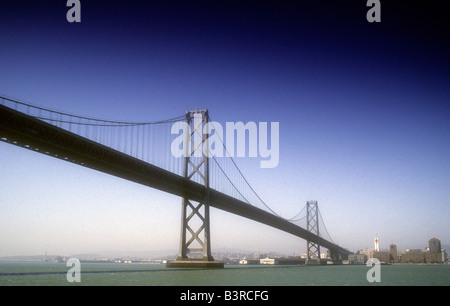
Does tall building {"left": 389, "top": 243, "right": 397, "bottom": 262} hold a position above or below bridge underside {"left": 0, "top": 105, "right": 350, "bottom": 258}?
below

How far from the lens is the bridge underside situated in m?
23.6

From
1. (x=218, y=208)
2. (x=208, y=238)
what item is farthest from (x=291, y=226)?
(x=208, y=238)

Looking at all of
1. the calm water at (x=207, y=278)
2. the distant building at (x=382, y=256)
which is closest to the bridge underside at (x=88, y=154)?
the calm water at (x=207, y=278)

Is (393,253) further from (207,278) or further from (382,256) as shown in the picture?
(207,278)

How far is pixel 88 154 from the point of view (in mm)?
28469

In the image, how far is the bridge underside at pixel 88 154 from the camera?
23.6m

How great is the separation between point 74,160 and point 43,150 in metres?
2.70

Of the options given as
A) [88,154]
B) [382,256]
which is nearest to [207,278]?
[88,154]

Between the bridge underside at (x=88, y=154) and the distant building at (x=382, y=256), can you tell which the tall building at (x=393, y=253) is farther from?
the bridge underside at (x=88, y=154)

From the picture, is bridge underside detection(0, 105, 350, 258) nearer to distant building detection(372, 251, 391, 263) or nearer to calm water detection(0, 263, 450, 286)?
calm water detection(0, 263, 450, 286)

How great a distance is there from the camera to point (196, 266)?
38.9 metres

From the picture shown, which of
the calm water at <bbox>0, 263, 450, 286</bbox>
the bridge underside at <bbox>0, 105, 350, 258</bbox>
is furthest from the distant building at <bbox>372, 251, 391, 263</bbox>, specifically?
the bridge underside at <bbox>0, 105, 350, 258</bbox>
